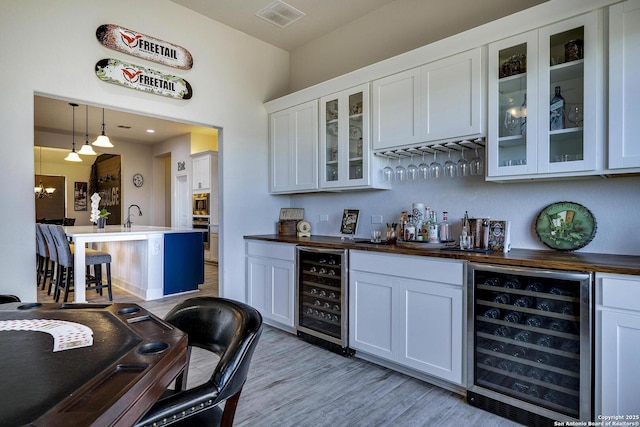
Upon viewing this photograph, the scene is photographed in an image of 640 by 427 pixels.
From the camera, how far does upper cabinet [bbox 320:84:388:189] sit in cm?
312

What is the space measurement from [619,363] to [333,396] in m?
1.61

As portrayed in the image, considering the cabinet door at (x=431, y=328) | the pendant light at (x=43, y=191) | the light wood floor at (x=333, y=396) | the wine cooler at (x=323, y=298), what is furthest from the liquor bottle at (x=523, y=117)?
the pendant light at (x=43, y=191)

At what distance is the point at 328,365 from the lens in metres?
2.77

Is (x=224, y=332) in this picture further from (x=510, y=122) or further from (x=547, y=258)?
(x=510, y=122)

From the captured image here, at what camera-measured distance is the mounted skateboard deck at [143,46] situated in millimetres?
2879

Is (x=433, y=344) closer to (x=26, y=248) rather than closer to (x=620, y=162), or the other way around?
(x=620, y=162)

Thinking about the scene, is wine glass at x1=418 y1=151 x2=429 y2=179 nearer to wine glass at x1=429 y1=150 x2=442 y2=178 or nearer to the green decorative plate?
wine glass at x1=429 y1=150 x2=442 y2=178

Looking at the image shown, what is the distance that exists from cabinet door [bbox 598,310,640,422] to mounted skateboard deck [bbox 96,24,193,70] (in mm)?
3812

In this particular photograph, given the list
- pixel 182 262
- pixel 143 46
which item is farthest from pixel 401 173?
pixel 182 262

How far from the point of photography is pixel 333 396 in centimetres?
230

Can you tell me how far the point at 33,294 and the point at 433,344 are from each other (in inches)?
116

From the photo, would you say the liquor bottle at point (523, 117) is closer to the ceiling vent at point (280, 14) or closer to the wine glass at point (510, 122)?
the wine glass at point (510, 122)

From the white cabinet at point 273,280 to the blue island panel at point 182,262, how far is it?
1.73 meters

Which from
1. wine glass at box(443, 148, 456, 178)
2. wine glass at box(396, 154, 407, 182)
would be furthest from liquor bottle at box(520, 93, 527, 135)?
wine glass at box(396, 154, 407, 182)
